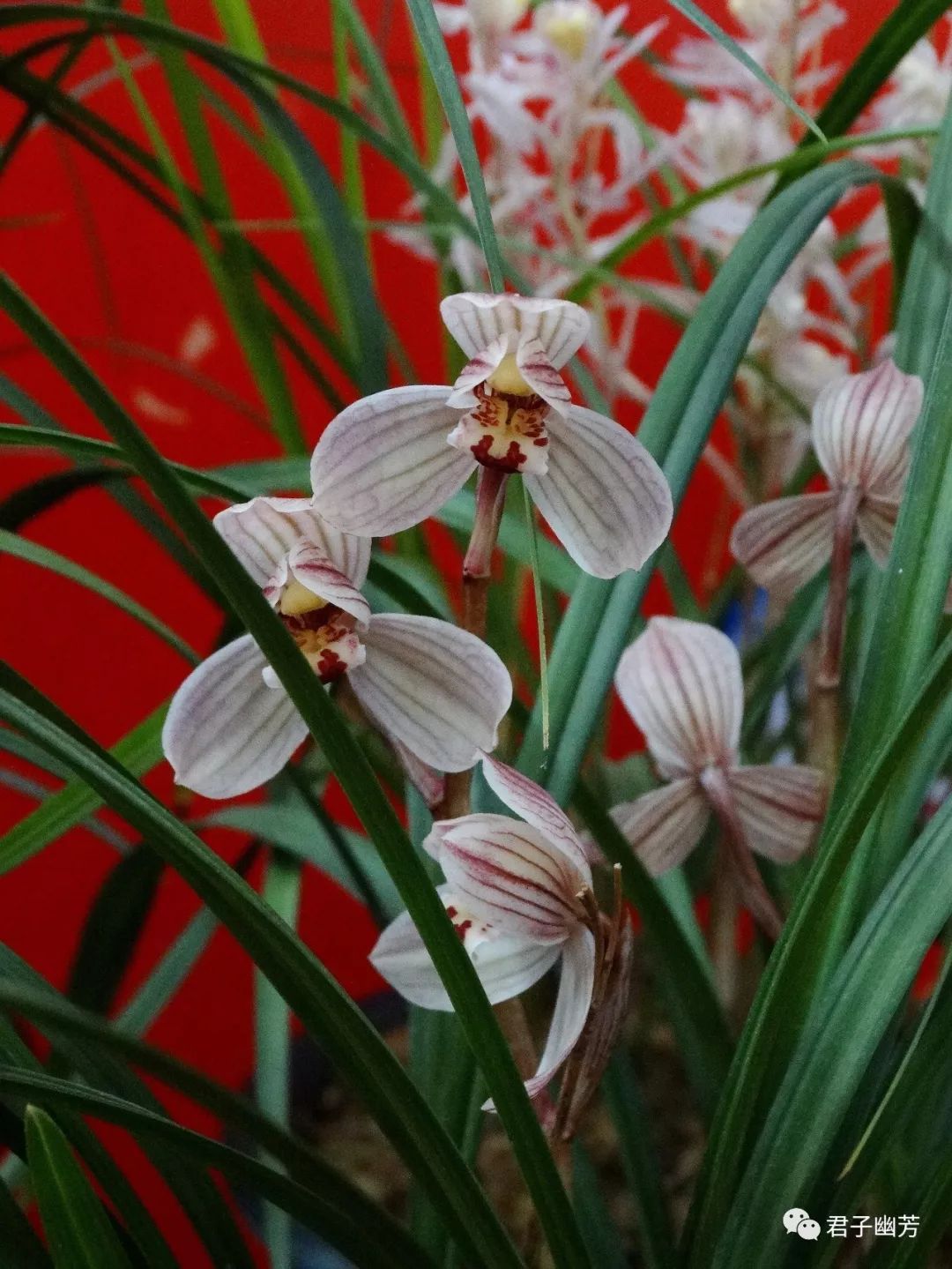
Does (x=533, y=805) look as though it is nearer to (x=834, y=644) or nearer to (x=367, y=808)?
(x=367, y=808)

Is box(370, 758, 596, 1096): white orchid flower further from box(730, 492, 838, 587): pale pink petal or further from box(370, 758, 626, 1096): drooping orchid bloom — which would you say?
box(730, 492, 838, 587): pale pink petal

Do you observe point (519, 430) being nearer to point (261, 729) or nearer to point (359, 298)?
point (261, 729)

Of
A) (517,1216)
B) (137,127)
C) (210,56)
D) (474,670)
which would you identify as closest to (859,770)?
(474,670)

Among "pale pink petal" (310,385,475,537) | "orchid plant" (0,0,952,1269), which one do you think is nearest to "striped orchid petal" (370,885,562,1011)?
"orchid plant" (0,0,952,1269)

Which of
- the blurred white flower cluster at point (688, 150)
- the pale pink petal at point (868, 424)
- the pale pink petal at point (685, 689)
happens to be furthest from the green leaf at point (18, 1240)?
the blurred white flower cluster at point (688, 150)

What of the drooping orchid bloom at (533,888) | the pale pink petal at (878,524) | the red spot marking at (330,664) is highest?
the pale pink petal at (878,524)

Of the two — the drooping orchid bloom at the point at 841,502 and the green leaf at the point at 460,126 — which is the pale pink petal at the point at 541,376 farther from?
the drooping orchid bloom at the point at 841,502
